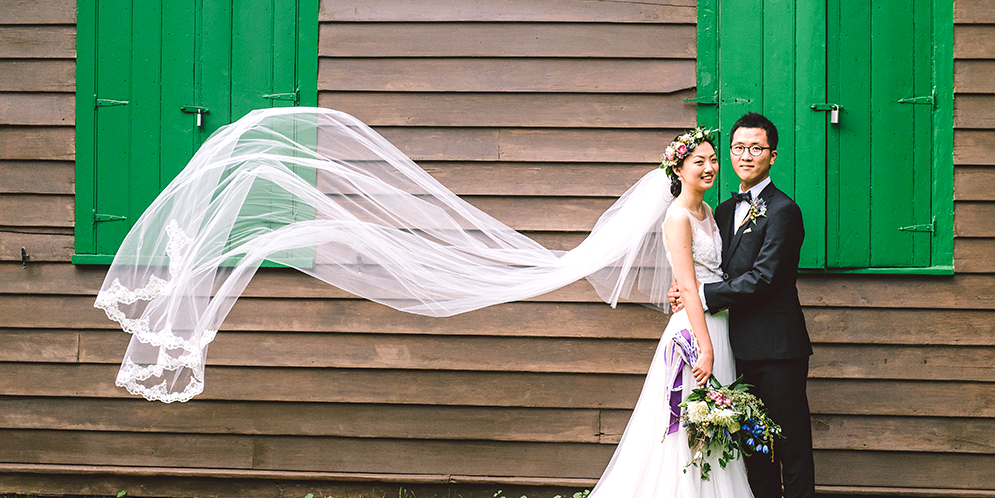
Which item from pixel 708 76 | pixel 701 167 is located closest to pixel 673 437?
pixel 701 167

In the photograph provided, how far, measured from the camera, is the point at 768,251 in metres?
2.89

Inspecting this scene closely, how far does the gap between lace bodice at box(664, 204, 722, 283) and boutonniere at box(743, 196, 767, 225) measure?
0.16 meters

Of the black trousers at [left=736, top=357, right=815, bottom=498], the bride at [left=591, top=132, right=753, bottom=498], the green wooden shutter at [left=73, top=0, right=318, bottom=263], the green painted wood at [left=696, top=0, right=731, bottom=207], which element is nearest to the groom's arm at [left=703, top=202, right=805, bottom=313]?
the bride at [left=591, top=132, right=753, bottom=498]

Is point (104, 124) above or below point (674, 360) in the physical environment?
Result: above

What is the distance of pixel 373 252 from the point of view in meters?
3.03

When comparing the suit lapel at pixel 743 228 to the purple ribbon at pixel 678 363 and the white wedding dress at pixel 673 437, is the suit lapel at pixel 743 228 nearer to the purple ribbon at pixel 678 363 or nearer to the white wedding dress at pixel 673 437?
the white wedding dress at pixel 673 437

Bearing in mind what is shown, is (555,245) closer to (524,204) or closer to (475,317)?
(524,204)

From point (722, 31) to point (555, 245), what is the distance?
4.98ft

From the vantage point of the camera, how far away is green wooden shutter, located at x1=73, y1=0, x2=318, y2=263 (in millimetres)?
3748

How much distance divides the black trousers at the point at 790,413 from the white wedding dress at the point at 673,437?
0.15m

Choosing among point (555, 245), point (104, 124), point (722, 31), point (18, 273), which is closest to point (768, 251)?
point (555, 245)

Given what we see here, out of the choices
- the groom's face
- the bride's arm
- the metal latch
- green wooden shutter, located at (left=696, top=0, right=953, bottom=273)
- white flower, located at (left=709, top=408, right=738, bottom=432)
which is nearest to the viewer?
white flower, located at (left=709, top=408, right=738, bottom=432)

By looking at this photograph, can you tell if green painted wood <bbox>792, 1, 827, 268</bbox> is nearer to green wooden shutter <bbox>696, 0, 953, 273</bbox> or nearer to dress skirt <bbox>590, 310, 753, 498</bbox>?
green wooden shutter <bbox>696, 0, 953, 273</bbox>

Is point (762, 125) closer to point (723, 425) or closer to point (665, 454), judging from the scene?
point (723, 425)
